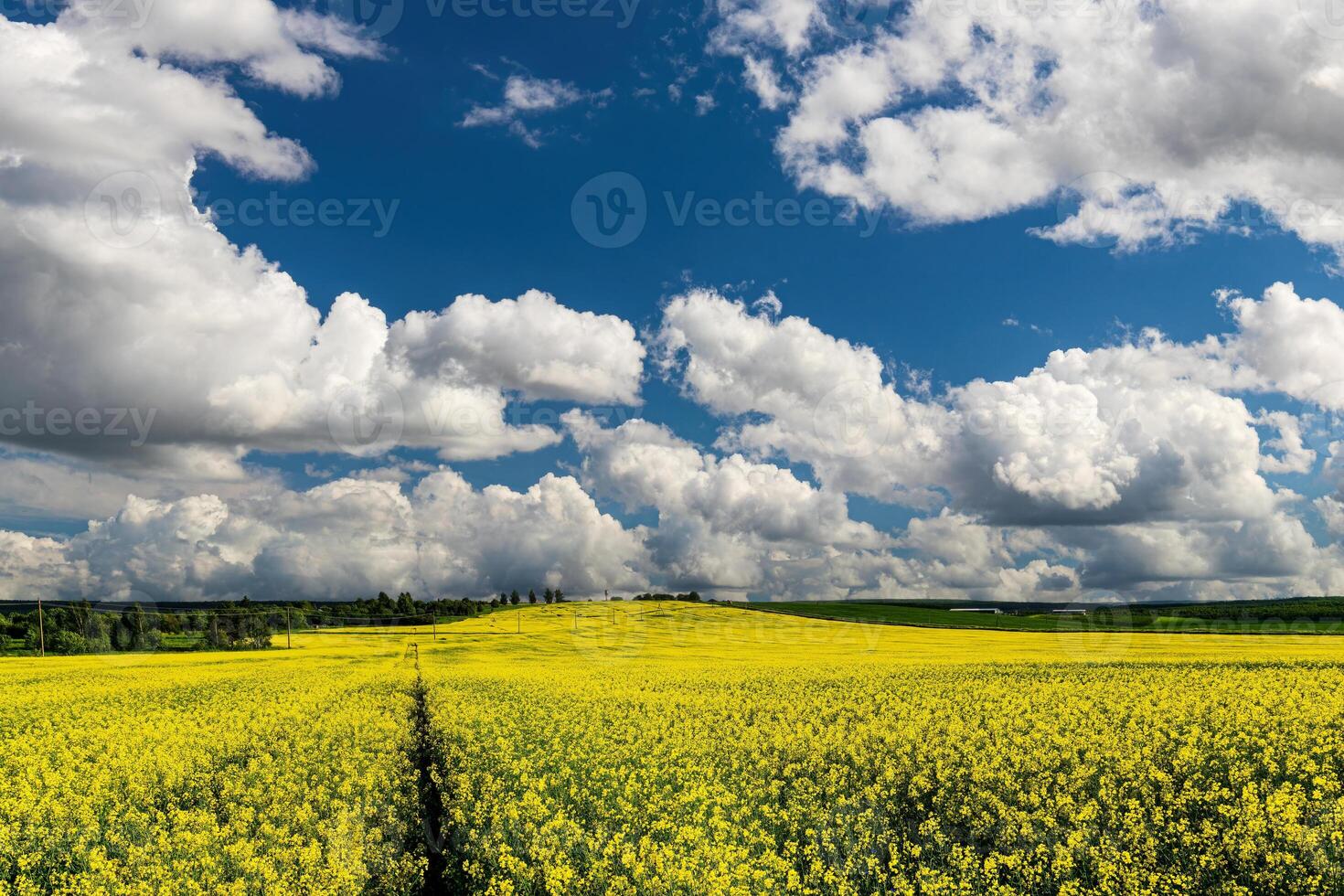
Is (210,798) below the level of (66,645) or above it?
above

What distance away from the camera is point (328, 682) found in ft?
118

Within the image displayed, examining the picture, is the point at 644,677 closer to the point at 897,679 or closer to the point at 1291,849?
the point at 897,679

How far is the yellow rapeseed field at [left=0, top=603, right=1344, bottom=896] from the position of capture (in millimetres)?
12219

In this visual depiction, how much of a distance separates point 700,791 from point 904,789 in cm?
480

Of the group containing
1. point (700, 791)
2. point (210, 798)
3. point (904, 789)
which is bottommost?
point (904, 789)

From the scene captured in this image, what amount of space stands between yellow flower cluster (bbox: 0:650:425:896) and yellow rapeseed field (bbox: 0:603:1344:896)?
0.07m

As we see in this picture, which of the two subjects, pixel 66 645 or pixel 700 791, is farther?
pixel 66 645

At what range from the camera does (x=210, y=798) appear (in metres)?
16.6

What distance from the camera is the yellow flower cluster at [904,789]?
12.0m

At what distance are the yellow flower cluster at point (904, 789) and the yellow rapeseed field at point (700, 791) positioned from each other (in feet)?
0.24

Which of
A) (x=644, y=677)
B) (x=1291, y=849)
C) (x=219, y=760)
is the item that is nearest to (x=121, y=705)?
(x=219, y=760)

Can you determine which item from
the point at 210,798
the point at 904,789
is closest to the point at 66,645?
the point at 210,798

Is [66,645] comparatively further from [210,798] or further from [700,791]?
[700,791]

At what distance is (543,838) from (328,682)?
27253 mm
